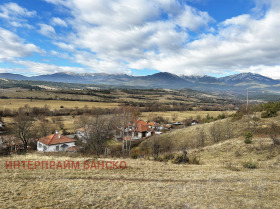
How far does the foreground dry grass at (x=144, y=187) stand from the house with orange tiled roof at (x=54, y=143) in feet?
113

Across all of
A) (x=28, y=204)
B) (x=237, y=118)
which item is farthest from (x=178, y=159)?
(x=237, y=118)

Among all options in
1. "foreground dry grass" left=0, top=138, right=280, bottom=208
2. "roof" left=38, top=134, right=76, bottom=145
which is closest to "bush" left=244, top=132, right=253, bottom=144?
"foreground dry grass" left=0, top=138, right=280, bottom=208

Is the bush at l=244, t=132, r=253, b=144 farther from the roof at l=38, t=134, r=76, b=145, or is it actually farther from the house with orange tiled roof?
the roof at l=38, t=134, r=76, b=145

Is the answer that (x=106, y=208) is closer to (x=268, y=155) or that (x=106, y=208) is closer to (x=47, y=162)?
(x=47, y=162)

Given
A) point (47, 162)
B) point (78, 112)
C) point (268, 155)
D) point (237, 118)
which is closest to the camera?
point (47, 162)

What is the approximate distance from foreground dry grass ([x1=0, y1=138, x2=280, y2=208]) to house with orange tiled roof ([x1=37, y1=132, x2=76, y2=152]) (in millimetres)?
34323

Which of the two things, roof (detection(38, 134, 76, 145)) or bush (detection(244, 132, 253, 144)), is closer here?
bush (detection(244, 132, 253, 144))

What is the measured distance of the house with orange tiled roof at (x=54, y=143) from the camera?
155 feet

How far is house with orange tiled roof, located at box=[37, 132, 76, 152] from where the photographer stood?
47.4 meters

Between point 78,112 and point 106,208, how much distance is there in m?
104

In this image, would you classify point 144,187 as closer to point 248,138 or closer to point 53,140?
point 248,138

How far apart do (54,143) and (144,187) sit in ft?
147

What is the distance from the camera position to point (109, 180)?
41.4ft

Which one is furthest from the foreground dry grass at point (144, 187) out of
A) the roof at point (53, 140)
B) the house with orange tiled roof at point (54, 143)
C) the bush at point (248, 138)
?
the roof at point (53, 140)
